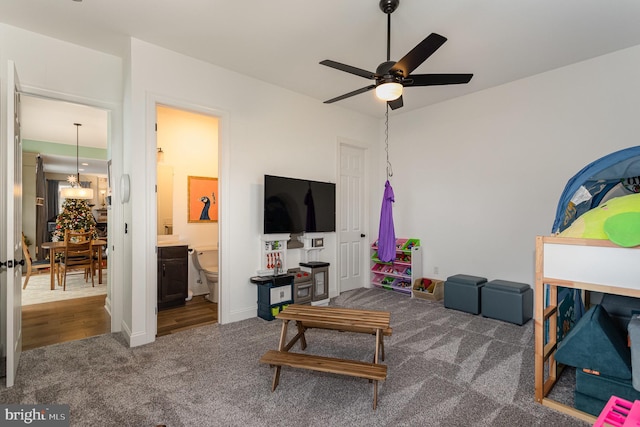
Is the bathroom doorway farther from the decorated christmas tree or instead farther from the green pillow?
the green pillow

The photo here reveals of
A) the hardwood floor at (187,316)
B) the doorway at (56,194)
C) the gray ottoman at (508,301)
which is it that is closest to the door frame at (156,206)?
the hardwood floor at (187,316)

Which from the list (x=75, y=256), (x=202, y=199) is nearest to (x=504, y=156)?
(x=202, y=199)

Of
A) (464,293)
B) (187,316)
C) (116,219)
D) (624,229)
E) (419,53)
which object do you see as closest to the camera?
(624,229)

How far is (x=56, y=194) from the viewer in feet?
31.9

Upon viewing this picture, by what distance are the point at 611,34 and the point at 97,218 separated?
12.6 meters

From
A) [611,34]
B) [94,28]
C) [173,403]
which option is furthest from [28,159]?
[611,34]

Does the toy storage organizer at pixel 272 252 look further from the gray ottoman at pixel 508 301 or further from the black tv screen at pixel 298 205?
the gray ottoman at pixel 508 301

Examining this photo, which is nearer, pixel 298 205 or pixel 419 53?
pixel 419 53

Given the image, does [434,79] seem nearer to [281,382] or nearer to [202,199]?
[281,382]

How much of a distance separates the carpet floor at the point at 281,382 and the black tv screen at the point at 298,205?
134cm

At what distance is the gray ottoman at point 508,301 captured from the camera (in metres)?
3.63

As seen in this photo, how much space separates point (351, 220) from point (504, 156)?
7.85 feet

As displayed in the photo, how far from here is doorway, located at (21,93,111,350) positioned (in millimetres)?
3688

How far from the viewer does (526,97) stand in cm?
397
